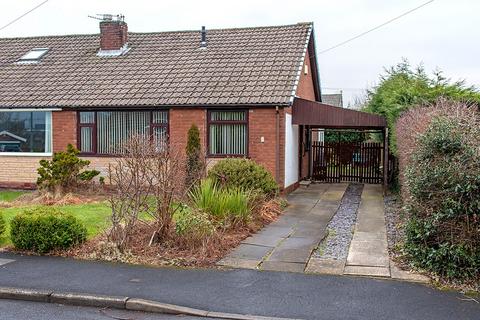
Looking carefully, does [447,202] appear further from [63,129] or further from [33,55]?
[33,55]

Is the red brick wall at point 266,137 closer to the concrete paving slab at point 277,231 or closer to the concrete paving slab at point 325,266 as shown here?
the concrete paving slab at point 277,231

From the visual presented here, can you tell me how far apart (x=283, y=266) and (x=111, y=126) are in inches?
427

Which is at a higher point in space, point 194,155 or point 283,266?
point 194,155

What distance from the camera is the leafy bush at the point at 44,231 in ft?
→ 27.8

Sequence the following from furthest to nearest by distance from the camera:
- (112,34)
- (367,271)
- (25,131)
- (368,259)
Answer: (112,34) < (25,131) < (368,259) < (367,271)

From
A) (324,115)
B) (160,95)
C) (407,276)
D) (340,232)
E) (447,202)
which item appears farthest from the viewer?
(324,115)

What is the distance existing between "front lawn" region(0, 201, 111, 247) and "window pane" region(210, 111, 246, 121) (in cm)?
450

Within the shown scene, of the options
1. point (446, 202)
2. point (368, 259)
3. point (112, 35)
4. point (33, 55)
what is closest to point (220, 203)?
point (368, 259)

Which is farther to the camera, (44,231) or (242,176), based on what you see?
(242,176)

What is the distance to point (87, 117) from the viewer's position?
17391 mm

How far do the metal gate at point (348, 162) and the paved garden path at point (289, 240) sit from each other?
6150mm

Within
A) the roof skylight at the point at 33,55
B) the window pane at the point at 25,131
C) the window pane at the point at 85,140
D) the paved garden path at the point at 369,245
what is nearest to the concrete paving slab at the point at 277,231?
the paved garden path at the point at 369,245

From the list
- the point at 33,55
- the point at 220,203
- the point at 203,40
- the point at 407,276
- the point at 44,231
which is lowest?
the point at 407,276

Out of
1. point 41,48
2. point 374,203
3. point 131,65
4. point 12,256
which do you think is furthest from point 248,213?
point 41,48
